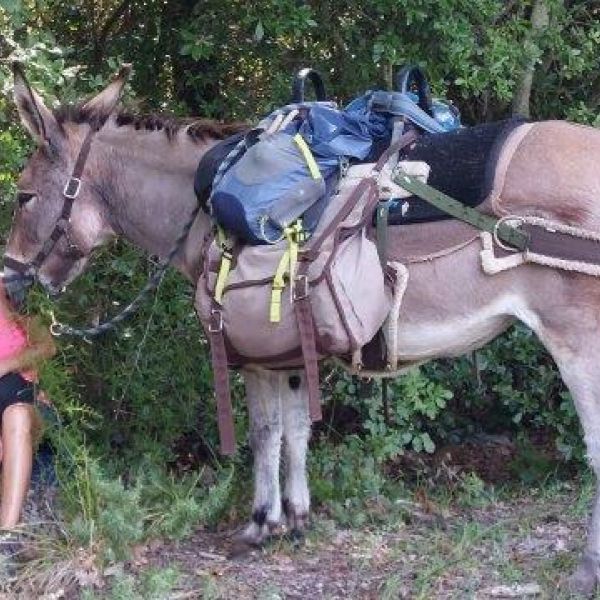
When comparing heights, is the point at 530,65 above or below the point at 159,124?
above

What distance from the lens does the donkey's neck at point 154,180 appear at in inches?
180

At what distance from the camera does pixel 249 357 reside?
4227mm

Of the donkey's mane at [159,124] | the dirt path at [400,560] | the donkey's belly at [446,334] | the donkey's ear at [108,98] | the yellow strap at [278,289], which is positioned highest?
the donkey's ear at [108,98]

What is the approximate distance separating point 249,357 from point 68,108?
130 cm

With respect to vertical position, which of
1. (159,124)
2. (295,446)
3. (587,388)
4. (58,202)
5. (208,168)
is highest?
(159,124)

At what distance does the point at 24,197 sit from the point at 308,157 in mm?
1257

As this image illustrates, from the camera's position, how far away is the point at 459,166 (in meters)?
4.05

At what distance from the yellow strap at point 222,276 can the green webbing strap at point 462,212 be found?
0.67 metres

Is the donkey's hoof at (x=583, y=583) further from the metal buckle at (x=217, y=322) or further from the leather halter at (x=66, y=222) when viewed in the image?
the leather halter at (x=66, y=222)

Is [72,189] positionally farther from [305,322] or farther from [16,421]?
[305,322]

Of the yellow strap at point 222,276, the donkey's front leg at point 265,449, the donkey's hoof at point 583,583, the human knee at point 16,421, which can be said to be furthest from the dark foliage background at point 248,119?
the donkey's hoof at point 583,583

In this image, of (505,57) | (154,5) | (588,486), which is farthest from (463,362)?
(154,5)

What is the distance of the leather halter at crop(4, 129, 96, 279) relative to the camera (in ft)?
14.9

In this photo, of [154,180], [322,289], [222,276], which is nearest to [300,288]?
[322,289]
